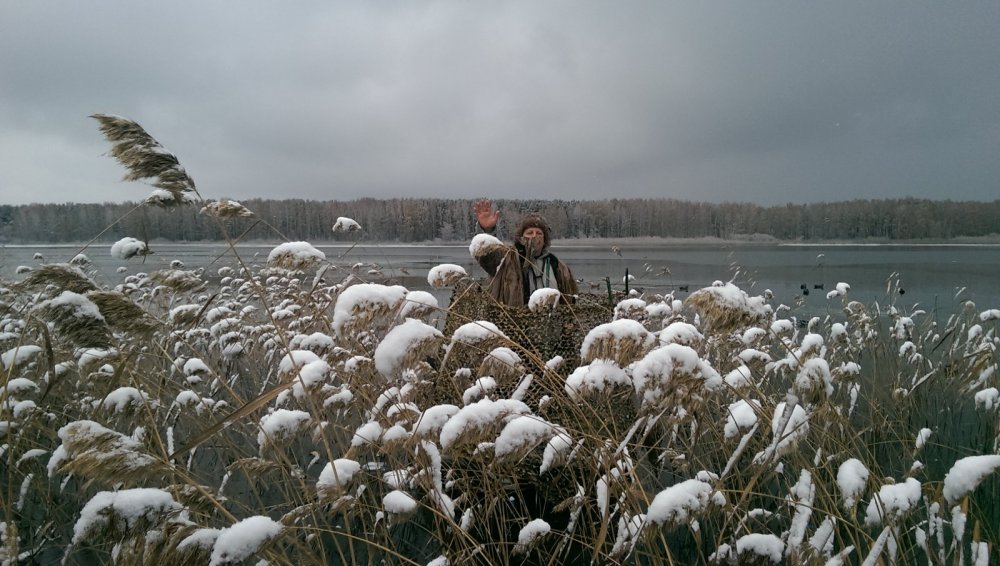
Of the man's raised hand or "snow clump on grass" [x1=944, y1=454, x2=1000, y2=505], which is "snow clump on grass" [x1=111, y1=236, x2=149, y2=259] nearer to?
→ "snow clump on grass" [x1=944, y1=454, x2=1000, y2=505]

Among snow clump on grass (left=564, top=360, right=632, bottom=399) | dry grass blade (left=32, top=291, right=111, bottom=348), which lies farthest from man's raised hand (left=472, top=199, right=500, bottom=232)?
dry grass blade (left=32, top=291, right=111, bottom=348)

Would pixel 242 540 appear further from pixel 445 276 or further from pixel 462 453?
pixel 445 276

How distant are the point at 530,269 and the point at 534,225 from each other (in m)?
0.45

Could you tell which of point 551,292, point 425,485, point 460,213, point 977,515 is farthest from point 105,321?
point 460,213

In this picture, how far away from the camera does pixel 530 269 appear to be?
5043 mm

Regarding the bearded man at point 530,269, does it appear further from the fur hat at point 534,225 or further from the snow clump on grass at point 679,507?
the snow clump on grass at point 679,507

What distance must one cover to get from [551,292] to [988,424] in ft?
12.6

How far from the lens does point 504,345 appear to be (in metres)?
1.77

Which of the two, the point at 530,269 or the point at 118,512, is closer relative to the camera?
the point at 118,512

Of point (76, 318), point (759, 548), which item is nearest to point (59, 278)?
point (76, 318)

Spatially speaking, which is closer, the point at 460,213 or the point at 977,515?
the point at 977,515

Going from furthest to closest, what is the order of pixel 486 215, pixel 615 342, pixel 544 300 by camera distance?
1. pixel 486 215
2. pixel 544 300
3. pixel 615 342

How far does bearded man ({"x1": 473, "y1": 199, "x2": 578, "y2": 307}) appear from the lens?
4.79m

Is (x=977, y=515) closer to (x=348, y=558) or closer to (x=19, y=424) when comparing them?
(x=348, y=558)
